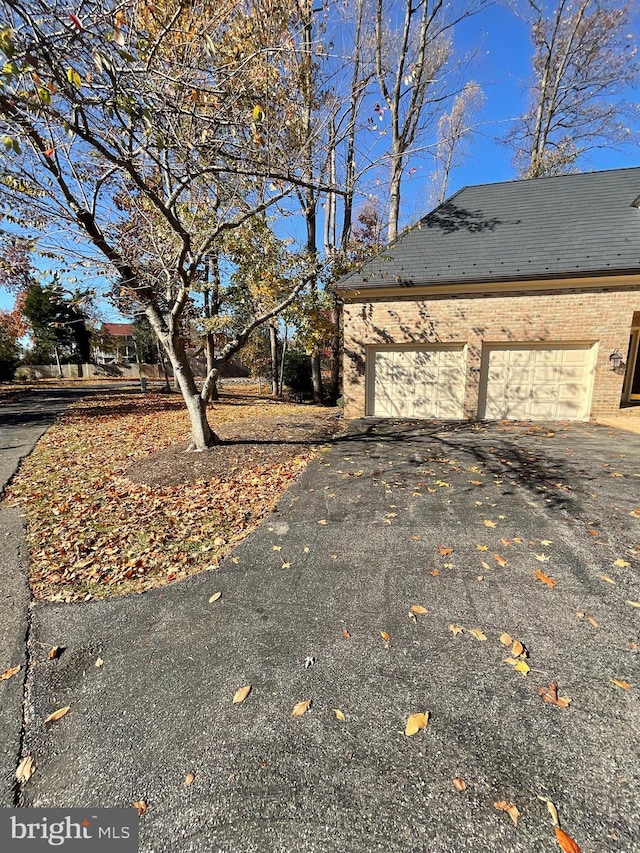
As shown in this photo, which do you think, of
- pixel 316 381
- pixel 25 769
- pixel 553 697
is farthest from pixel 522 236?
pixel 25 769

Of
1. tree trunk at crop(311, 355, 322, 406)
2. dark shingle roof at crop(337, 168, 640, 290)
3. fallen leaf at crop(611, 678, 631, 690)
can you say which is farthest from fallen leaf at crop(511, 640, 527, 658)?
tree trunk at crop(311, 355, 322, 406)

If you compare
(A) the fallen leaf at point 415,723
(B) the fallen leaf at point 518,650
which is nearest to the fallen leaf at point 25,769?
(A) the fallen leaf at point 415,723

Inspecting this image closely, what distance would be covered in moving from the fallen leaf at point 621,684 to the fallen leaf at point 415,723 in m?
1.14

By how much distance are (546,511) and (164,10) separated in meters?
7.23

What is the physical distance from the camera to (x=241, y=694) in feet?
7.25

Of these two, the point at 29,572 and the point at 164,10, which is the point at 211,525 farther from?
the point at 164,10

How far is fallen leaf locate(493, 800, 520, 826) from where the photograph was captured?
1.57m

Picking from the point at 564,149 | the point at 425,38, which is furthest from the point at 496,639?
the point at 564,149

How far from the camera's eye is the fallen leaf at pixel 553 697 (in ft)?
6.81

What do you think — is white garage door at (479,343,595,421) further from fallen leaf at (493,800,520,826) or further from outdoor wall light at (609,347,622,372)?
fallen leaf at (493,800,520,826)

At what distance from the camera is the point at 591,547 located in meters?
Result: 3.64

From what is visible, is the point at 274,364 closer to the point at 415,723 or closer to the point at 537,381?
the point at 537,381

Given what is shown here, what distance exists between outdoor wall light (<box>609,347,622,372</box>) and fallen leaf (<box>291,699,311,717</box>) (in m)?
10.9

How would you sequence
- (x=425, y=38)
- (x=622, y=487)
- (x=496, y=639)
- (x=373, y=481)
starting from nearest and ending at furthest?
(x=496, y=639)
(x=622, y=487)
(x=373, y=481)
(x=425, y=38)
